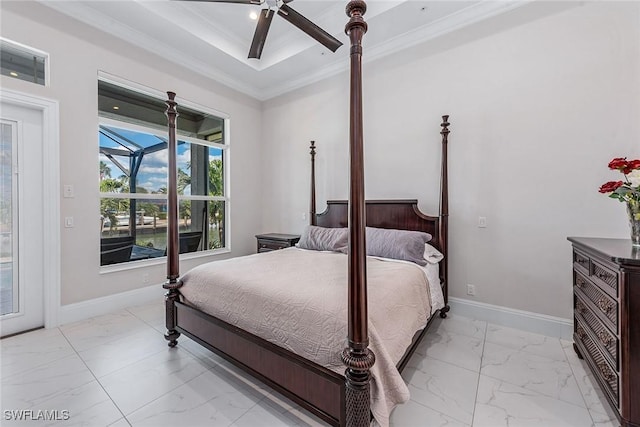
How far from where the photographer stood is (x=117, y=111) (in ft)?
10.4

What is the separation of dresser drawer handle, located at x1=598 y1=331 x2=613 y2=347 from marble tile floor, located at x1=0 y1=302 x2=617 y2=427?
1.21ft

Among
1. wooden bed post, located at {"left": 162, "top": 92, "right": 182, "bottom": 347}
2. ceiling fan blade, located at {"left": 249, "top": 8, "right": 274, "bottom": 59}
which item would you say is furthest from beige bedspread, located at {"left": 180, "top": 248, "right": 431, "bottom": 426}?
ceiling fan blade, located at {"left": 249, "top": 8, "right": 274, "bottom": 59}

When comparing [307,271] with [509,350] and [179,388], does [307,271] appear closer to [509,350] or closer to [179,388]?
[179,388]

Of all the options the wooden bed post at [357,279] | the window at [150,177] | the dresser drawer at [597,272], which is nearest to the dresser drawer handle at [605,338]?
the dresser drawer at [597,272]

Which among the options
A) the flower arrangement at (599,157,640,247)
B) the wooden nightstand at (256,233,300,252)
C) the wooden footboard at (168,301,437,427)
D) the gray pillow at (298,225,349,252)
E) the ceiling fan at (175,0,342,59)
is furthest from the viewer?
the wooden nightstand at (256,233,300,252)

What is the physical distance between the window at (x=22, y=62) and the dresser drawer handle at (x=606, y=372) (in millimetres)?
4920

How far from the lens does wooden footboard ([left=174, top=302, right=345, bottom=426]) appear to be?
1314mm

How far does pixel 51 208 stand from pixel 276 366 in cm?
276

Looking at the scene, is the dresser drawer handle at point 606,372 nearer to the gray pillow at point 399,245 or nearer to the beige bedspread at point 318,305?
the beige bedspread at point 318,305

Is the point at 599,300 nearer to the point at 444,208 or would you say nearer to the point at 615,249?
the point at 615,249

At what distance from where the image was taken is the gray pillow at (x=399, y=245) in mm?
2494

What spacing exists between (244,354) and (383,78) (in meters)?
3.33

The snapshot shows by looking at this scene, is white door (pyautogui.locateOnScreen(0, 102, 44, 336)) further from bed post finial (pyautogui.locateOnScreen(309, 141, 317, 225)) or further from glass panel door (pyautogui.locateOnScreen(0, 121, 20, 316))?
bed post finial (pyautogui.locateOnScreen(309, 141, 317, 225))

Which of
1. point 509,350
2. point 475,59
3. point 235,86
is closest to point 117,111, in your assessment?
point 235,86
